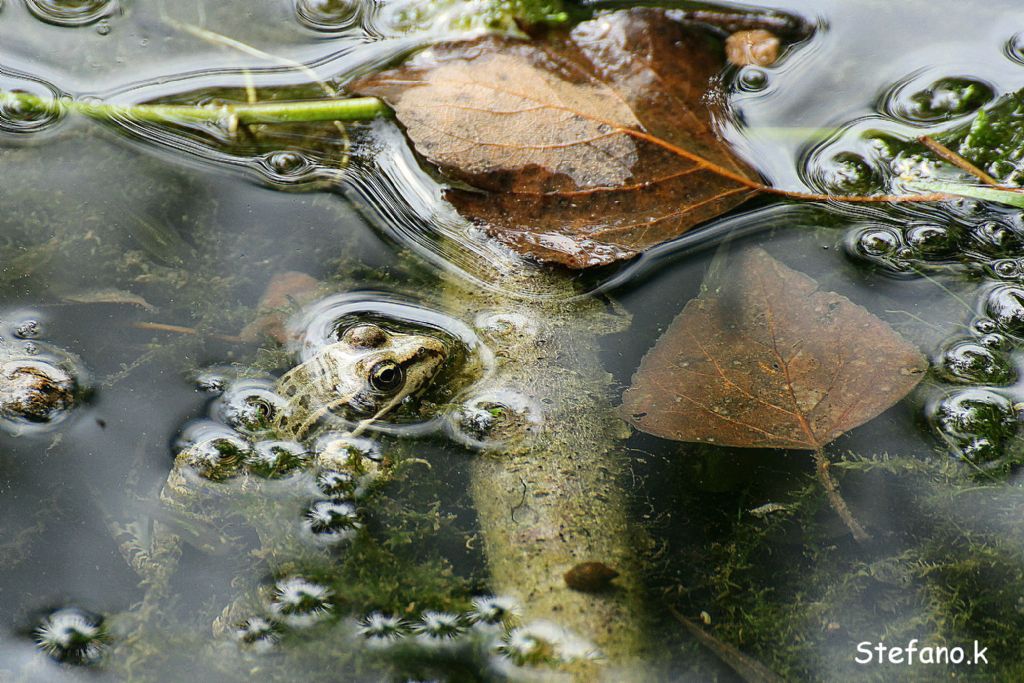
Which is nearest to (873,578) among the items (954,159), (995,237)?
(995,237)

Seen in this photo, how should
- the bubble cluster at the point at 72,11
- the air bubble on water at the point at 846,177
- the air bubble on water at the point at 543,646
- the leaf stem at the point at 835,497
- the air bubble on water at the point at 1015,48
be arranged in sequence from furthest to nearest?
the bubble cluster at the point at 72,11 → the air bubble on water at the point at 1015,48 → the air bubble on water at the point at 846,177 → the leaf stem at the point at 835,497 → the air bubble on water at the point at 543,646

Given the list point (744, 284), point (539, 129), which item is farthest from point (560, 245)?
point (744, 284)

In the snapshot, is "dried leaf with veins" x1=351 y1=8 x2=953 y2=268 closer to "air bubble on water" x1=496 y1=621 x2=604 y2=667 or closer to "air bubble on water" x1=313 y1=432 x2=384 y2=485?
"air bubble on water" x1=313 y1=432 x2=384 y2=485

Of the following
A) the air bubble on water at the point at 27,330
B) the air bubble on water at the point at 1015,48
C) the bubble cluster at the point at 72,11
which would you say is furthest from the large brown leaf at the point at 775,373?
the bubble cluster at the point at 72,11

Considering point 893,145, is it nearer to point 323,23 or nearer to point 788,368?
point 788,368

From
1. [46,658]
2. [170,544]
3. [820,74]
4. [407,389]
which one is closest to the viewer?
[46,658]

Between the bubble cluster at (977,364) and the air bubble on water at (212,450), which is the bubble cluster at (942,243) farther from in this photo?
the air bubble on water at (212,450)
